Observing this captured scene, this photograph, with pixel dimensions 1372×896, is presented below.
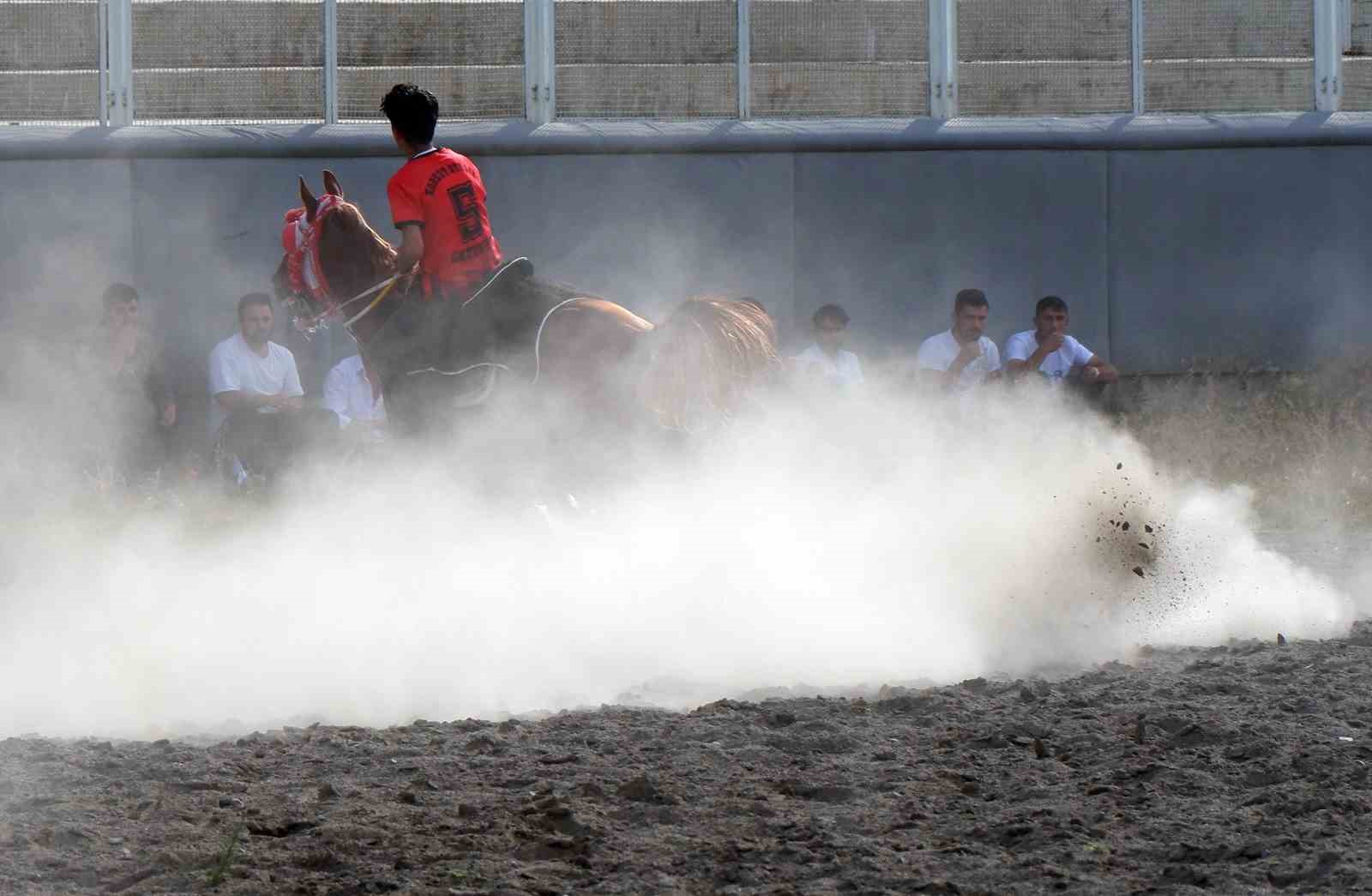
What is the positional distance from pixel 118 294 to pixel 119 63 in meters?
2.73

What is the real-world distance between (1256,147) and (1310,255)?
96 cm

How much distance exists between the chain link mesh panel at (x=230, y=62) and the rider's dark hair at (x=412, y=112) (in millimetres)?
5662

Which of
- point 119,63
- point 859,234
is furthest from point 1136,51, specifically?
point 119,63

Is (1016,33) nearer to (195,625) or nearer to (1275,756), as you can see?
(195,625)

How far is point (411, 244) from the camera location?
8.36 metres

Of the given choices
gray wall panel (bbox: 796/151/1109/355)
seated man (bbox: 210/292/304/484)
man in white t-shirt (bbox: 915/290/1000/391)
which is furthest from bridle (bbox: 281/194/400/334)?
gray wall panel (bbox: 796/151/1109/355)

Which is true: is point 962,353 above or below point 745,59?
below

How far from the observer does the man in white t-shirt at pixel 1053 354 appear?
1270 centimetres

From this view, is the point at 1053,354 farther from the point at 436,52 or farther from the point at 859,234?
the point at 436,52

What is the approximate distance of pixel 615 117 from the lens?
14.3m

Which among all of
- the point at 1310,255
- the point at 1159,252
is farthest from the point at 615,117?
the point at 1310,255

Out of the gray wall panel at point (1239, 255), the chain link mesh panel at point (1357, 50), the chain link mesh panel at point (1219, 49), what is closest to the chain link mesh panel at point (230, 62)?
the gray wall panel at point (1239, 255)

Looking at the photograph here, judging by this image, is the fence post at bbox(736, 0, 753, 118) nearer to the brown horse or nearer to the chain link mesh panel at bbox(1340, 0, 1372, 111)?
the chain link mesh panel at bbox(1340, 0, 1372, 111)

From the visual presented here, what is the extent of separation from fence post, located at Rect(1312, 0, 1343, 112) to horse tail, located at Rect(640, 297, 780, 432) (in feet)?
27.7
